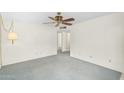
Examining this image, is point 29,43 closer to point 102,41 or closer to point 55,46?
point 55,46

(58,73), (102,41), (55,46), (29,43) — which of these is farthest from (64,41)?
(58,73)

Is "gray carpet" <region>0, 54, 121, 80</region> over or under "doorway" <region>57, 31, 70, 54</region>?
under

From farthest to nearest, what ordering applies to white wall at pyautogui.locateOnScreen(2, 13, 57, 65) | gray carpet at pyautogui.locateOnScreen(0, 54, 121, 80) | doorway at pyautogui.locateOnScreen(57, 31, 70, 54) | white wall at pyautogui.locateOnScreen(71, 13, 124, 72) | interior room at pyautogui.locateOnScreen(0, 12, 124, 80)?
doorway at pyautogui.locateOnScreen(57, 31, 70, 54) < white wall at pyautogui.locateOnScreen(2, 13, 57, 65) < white wall at pyautogui.locateOnScreen(71, 13, 124, 72) < interior room at pyautogui.locateOnScreen(0, 12, 124, 80) < gray carpet at pyautogui.locateOnScreen(0, 54, 121, 80)

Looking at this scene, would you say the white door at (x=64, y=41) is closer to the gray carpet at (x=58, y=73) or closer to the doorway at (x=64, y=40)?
the doorway at (x=64, y=40)

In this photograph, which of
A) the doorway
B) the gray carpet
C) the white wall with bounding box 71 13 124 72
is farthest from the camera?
the doorway

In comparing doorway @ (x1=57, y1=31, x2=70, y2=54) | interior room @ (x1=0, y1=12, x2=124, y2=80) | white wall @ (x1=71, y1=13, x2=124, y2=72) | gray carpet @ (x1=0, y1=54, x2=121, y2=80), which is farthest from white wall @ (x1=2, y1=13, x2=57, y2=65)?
white wall @ (x1=71, y1=13, x2=124, y2=72)

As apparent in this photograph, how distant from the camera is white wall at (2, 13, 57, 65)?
4422 millimetres

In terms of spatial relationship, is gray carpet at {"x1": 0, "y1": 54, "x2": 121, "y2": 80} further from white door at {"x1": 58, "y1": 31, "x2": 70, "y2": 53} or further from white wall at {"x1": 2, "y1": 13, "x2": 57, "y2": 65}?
white door at {"x1": 58, "y1": 31, "x2": 70, "y2": 53}

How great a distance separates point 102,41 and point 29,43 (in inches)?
141

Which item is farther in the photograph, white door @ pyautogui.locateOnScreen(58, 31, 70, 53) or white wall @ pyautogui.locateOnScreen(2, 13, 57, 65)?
white door @ pyautogui.locateOnScreen(58, 31, 70, 53)

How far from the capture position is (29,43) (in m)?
5.27
